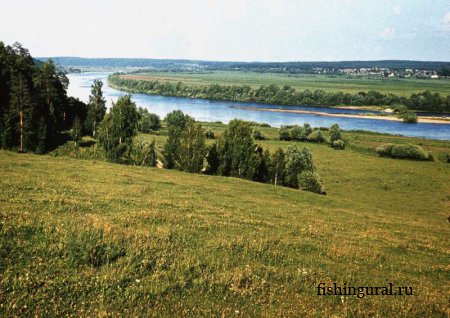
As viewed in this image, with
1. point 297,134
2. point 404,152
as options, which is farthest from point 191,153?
point 404,152

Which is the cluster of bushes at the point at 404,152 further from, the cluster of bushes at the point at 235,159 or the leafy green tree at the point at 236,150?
the leafy green tree at the point at 236,150

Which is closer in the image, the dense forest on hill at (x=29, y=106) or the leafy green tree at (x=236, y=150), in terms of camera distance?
the dense forest on hill at (x=29, y=106)

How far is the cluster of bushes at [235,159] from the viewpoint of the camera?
48.2 metres

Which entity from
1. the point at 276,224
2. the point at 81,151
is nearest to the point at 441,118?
the point at 81,151

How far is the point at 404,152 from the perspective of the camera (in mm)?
91250

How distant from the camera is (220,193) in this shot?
2722cm

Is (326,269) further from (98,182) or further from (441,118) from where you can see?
(441,118)

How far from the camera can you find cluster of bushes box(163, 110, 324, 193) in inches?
1896

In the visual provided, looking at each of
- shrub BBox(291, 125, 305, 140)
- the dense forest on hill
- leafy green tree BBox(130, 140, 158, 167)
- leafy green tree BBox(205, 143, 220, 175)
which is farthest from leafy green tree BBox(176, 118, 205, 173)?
shrub BBox(291, 125, 305, 140)

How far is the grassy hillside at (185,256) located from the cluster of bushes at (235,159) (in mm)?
25040

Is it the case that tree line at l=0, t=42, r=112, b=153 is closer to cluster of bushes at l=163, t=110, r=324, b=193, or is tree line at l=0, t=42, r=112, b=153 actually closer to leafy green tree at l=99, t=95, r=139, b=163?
leafy green tree at l=99, t=95, r=139, b=163

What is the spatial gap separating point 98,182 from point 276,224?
39.0 feet

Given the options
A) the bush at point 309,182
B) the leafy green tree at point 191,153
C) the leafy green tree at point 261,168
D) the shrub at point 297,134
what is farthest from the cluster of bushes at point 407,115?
the leafy green tree at point 191,153

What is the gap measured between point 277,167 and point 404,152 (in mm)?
55323
